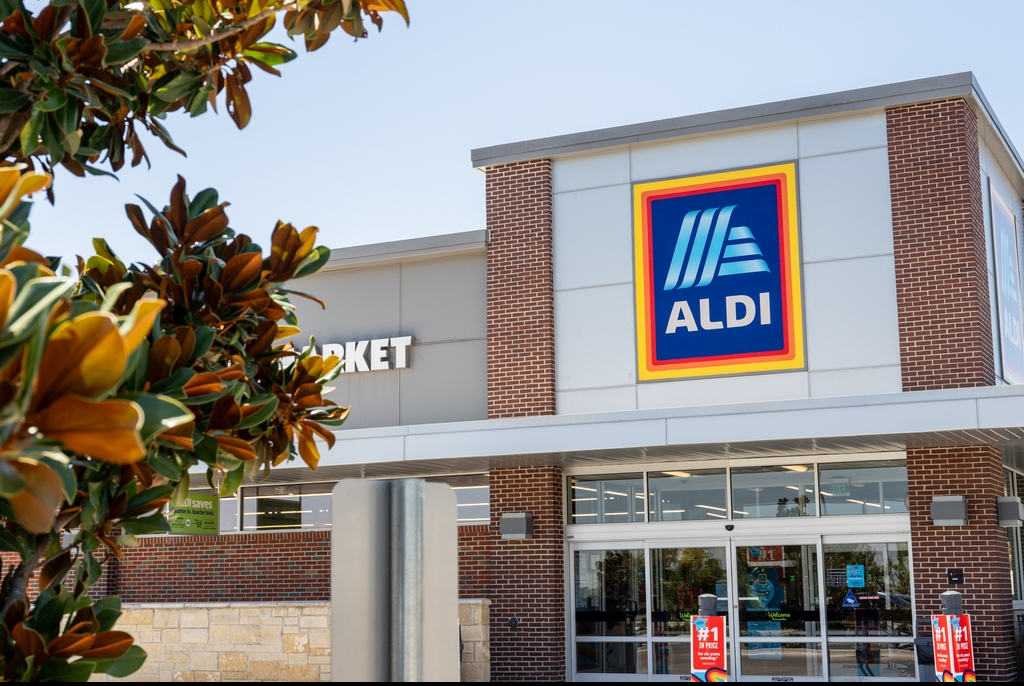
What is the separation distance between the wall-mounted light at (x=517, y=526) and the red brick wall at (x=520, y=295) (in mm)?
1643

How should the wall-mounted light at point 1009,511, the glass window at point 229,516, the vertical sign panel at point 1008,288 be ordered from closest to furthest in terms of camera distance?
the wall-mounted light at point 1009,511
the vertical sign panel at point 1008,288
the glass window at point 229,516

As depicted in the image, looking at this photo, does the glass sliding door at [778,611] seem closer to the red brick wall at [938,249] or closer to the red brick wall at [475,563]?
the red brick wall at [938,249]

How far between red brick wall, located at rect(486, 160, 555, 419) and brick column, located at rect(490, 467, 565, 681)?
129 cm

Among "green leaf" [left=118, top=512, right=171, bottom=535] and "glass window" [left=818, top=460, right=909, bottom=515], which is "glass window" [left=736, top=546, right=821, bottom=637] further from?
"green leaf" [left=118, top=512, right=171, bottom=535]

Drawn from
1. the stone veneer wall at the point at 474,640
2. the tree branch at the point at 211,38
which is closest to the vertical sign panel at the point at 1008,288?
the stone veneer wall at the point at 474,640

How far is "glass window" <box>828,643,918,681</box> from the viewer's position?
612 inches

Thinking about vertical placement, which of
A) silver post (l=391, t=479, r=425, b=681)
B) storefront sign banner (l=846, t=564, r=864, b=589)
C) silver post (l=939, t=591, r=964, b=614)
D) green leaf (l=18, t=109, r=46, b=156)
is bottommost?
silver post (l=939, t=591, r=964, b=614)

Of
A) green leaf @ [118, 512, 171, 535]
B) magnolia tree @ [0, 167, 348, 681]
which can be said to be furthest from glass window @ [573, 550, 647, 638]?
green leaf @ [118, 512, 171, 535]

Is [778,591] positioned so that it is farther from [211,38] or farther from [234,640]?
[211,38]

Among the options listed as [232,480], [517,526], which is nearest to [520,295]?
[517,526]

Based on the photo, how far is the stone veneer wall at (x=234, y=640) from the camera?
16703mm

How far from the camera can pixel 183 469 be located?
3.60m

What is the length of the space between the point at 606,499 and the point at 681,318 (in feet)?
10.6

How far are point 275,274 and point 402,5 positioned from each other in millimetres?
1186
